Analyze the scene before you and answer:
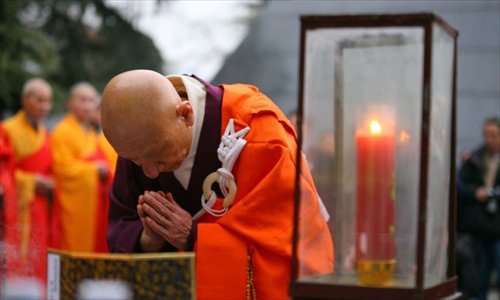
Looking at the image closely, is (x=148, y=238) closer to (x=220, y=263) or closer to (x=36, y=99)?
(x=220, y=263)

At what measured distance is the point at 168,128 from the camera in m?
2.49

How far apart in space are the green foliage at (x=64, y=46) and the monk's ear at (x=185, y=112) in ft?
28.3

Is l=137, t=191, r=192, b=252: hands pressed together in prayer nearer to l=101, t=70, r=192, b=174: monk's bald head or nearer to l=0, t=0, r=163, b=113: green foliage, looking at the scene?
l=101, t=70, r=192, b=174: monk's bald head

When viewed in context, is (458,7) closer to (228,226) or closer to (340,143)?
(228,226)

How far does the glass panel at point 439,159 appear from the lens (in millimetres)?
1790

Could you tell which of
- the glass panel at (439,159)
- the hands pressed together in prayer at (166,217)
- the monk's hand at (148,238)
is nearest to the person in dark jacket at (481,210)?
the monk's hand at (148,238)

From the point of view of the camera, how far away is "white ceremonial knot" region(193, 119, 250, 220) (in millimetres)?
2648

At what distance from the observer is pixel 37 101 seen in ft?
26.2

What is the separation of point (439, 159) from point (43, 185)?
6299 mm

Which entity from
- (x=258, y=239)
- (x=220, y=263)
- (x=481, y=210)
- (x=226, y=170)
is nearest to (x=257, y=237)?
(x=258, y=239)

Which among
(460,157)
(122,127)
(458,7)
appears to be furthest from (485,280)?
(122,127)

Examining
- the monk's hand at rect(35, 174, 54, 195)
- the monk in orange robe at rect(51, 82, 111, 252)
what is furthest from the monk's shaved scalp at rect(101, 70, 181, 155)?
the monk in orange robe at rect(51, 82, 111, 252)

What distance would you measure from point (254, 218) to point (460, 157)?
552 centimetres

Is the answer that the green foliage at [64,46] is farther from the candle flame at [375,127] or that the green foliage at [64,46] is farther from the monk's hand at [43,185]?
the candle flame at [375,127]
